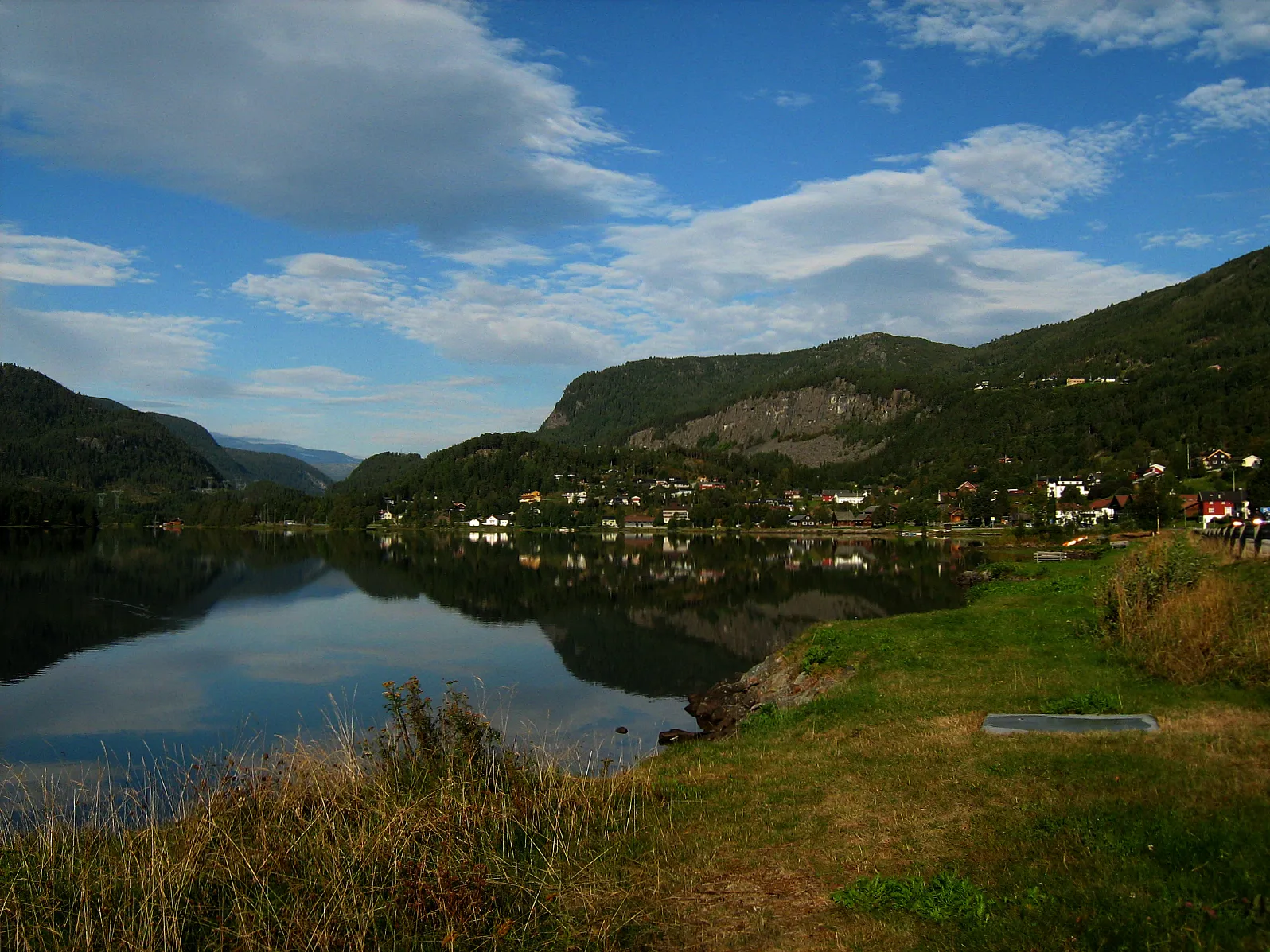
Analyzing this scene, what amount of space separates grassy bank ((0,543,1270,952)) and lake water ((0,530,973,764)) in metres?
7.92

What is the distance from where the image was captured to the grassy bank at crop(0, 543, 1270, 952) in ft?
19.2

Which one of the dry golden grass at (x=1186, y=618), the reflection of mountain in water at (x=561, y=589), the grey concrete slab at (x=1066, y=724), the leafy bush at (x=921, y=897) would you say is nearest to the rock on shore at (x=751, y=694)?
the reflection of mountain in water at (x=561, y=589)

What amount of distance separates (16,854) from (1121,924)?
10.1 metres

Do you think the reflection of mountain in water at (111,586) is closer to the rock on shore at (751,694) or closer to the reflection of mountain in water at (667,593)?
the reflection of mountain in water at (667,593)

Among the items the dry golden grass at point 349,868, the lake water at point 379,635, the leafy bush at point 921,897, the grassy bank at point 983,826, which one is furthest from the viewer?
the lake water at point 379,635

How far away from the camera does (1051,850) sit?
Answer: 6594 mm

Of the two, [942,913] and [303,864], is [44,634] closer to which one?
[303,864]

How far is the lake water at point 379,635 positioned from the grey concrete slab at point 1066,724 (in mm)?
8865

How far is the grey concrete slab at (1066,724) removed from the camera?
10391 mm

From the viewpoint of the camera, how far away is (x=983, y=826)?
7473mm

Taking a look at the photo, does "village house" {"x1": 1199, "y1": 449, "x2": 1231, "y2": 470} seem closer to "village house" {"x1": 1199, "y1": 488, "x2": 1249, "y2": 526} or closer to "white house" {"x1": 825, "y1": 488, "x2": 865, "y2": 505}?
"village house" {"x1": 1199, "y1": 488, "x2": 1249, "y2": 526}

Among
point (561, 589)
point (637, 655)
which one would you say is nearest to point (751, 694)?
point (637, 655)

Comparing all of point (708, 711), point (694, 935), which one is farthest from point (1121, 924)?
point (708, 711)

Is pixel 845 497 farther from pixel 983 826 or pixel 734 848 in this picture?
pixel 734 848
